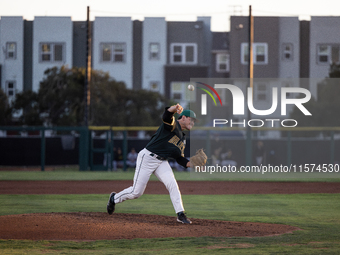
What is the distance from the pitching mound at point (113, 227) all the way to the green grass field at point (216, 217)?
32cm

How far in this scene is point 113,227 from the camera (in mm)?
6789

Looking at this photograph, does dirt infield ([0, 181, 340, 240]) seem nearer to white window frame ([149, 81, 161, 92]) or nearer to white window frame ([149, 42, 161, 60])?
white window frame ([149, 81, 161, 92])

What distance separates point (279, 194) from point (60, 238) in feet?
26.2

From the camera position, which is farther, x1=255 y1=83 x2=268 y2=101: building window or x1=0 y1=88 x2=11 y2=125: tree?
x1=255 y1=83 x2=268 y2=101: building window

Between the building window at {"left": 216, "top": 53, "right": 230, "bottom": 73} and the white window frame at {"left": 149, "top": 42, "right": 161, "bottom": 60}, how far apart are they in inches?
176

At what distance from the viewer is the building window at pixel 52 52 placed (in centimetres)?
3419

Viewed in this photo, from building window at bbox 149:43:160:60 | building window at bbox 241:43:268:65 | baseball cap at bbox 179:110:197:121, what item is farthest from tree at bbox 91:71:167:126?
baseball cap at bbox 179:110:197:121

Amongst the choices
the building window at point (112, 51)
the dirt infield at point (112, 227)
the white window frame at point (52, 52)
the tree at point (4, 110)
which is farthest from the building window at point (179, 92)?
the dirt infield at point (112, 227)

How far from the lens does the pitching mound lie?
20.7 ft

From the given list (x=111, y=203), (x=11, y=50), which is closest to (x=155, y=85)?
Result: (x=11, y=50)

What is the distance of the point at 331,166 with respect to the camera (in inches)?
926

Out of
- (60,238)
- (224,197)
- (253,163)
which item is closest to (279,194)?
(224,197)

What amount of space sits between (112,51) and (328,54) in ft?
49.8

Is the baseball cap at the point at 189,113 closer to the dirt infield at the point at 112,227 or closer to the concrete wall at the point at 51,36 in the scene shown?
the dirt infield at the point at 112,227
